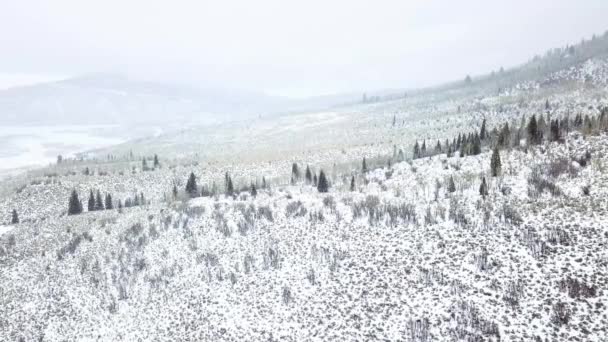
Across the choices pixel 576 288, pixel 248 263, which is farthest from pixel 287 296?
pixel 576 288

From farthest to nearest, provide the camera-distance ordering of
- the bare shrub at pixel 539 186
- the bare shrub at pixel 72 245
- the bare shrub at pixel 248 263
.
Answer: the bare shrub at pixel 72 245
the bare shrub at pixel 248 263
the bare shrub at pixel 539 186

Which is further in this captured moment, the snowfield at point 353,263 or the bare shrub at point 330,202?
the bare shrub at point 330,202

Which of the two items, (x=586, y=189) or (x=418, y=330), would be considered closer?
(x=418, y=330)

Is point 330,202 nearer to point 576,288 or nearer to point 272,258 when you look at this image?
point 272,258

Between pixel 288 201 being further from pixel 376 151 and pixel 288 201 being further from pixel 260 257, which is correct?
pixel 376 151

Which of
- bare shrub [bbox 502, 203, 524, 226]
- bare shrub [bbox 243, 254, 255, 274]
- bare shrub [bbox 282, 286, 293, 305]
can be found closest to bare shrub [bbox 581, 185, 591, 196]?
bare shrub [bbox 502, 203, 524, 226]

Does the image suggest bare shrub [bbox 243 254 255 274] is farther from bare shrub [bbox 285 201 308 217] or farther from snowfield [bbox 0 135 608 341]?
bare shrub [bbox 285 201 308 217]

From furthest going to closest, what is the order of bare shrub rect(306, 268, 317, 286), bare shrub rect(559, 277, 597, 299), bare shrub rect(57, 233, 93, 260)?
bare shrub rect(57, 233, 93, 260), bare shrub rect(306, 268, 317, 286), bare shrub rect(559, 277, 597, 299)

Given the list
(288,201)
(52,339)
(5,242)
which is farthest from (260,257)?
(5,242)

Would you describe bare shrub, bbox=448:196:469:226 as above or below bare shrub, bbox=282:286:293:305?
above

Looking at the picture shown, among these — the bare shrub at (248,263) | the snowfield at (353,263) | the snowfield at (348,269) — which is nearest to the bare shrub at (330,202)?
the snowfield at (353,263)

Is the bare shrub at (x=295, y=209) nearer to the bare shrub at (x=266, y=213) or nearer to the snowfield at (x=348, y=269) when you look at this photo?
the snowfield at (x=348, y=269)

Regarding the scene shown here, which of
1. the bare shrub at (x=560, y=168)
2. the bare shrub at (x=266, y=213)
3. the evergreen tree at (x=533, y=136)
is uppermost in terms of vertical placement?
the evergreen tree at (x=533, y=136)
